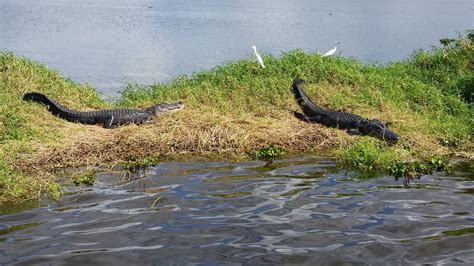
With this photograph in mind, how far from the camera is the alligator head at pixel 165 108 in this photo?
9.82 metres

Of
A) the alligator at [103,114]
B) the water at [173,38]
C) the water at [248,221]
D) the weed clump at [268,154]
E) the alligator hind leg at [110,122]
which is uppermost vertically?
the water at [173,38]

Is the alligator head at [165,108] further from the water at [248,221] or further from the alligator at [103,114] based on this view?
the water at [248,221]

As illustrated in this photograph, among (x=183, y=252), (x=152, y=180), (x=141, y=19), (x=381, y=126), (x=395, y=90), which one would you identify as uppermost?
(x=141, y=19)

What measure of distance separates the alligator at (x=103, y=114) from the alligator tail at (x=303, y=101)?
93.8 inches

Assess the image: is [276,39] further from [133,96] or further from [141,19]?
[133,96]

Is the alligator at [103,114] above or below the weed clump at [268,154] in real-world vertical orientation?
above

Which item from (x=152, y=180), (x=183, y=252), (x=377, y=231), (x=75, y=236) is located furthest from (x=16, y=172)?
(x=377, y=231)

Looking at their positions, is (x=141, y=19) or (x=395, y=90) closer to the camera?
(x=395, y=90)

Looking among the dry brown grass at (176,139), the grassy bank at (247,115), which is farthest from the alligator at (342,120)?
the dry brown grass at (176,139)

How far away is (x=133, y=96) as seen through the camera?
1195cm

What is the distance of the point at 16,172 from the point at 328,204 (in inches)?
146

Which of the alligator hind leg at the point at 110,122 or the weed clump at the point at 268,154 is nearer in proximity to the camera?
the weed clump at the point at 268,154

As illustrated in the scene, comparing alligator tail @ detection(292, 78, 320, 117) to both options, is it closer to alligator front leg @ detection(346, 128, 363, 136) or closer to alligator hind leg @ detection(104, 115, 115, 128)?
alligator front leg @ detection(346, 128, 363, 136)

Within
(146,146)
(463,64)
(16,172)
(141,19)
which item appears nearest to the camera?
(16,172)
